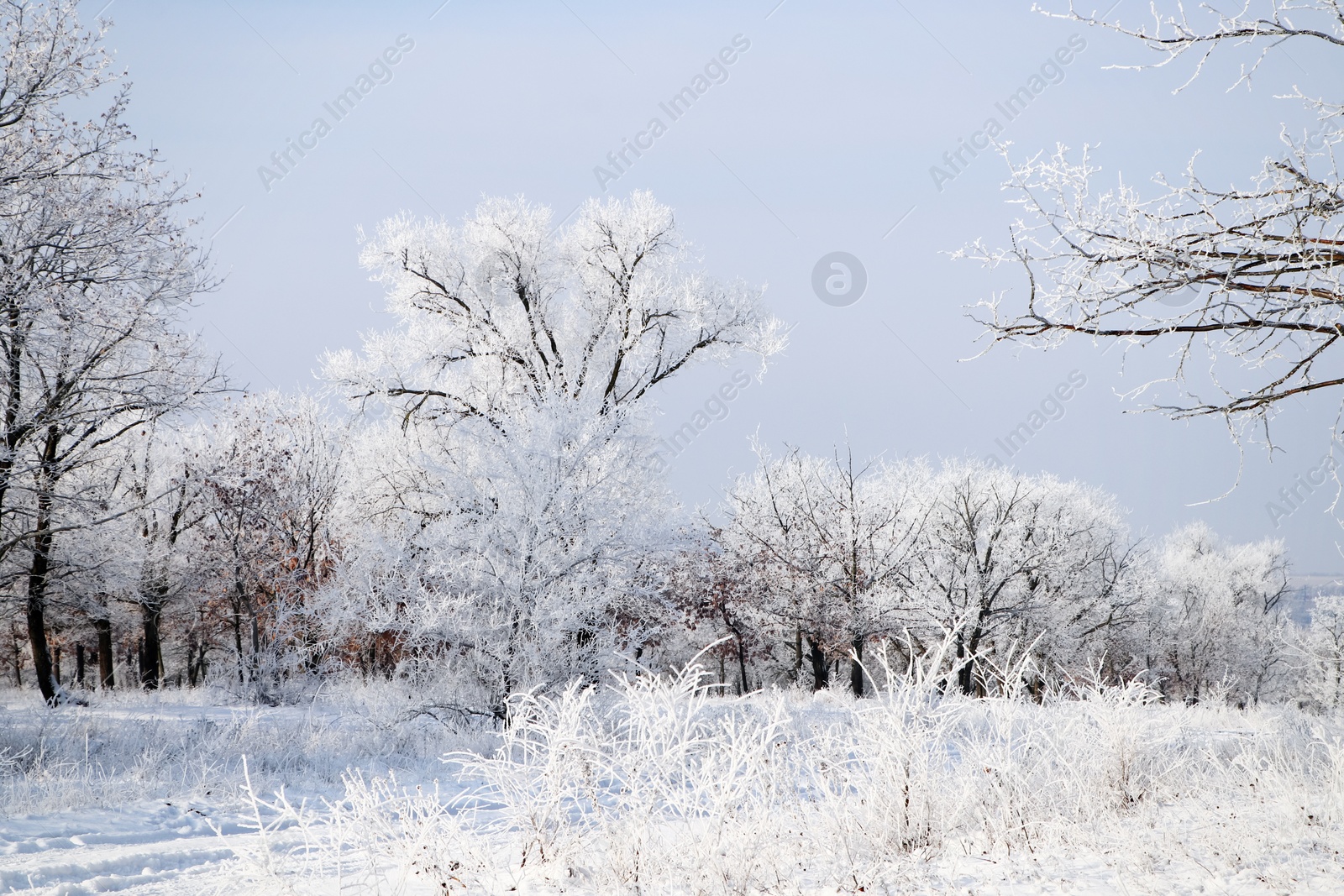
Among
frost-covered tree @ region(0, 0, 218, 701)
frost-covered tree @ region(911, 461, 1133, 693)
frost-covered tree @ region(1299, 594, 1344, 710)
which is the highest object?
frost-covered tree @ region(0, 0, 218, 701)

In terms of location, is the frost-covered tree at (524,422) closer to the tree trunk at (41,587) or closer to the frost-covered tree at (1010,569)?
the tree trunk at (41,587)

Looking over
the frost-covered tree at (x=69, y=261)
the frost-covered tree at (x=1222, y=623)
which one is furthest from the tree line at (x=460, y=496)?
the frost-covered tree at (x=1222, y=623)

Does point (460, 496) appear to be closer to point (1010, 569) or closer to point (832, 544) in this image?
point (832, 544)

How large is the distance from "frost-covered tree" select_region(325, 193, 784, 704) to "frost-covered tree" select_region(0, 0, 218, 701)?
3631 mm

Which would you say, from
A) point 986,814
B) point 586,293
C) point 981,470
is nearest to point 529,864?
point 986,814

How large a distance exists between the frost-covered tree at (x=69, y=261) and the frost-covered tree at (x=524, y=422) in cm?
363

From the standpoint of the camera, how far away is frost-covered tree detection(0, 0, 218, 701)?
8039mm

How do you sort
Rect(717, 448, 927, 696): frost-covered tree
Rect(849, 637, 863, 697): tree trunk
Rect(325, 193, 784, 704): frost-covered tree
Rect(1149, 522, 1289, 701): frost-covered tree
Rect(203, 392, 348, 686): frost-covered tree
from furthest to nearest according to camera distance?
1. Rect(1149, 522, 1289, 701): frost-covered tree
2. Rect(849, 637, 863, 697): tree trunk
3. Rect(717, 448, 927, 696): frost-covered tree
4. Rect(203, 392, 348, 686): frost-covered tree
5. Rect(325, 193, 784, 704): frost-covered tree

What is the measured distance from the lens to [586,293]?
54.4ft

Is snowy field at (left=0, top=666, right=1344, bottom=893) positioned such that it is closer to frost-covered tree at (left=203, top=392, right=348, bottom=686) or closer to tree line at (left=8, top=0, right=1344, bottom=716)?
tree line at (left=8, top=0, right=1344, bottom=716)

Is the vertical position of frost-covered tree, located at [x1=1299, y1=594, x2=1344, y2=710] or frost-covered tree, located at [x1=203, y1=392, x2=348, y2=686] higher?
frost-covered tree, located at [x1=203, y1=392, x2=348, y2=686]

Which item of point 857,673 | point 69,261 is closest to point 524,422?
point 69,261

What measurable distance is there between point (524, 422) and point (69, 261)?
17.9 feet

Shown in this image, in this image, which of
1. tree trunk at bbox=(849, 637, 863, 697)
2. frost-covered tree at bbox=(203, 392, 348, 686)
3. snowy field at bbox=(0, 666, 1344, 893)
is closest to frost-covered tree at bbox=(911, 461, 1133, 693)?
tree trunk at bbox=(849, 637, 863, 697)
